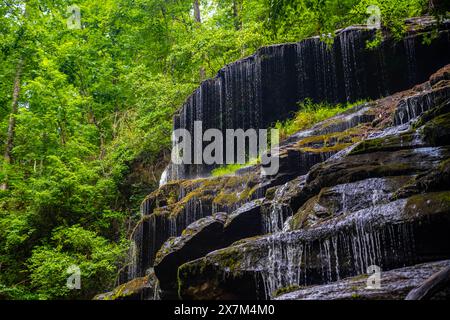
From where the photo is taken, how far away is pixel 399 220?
238 inches

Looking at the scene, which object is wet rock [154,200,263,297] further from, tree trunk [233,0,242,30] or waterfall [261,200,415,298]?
tree trunk [233,0,242,30]

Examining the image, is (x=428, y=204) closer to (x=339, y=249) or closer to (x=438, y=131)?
(x=339, y=249)

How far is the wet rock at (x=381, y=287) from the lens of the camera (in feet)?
14.9

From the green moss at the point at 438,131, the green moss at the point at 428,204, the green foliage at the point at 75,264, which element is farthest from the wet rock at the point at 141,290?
the green moss at the point at 438,131

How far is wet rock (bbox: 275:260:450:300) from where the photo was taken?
4.54 metres

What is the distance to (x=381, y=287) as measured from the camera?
187 inches

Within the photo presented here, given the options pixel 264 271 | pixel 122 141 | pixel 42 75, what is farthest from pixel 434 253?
pixel 42 75

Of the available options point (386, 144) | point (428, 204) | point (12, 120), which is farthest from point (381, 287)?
point (12, 120)

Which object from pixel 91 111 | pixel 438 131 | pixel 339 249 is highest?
pixel 91 111

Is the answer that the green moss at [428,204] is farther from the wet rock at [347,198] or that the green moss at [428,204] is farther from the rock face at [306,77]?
the rock face at [306,77]

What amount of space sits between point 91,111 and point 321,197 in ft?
66.1

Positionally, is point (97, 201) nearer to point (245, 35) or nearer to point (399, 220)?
point (245, 35)

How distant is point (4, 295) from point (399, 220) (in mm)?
13763

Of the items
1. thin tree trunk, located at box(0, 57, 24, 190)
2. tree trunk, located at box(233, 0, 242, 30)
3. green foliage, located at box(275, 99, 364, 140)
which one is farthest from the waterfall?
tree trunk, located at box(233, 0, 242, 30)
